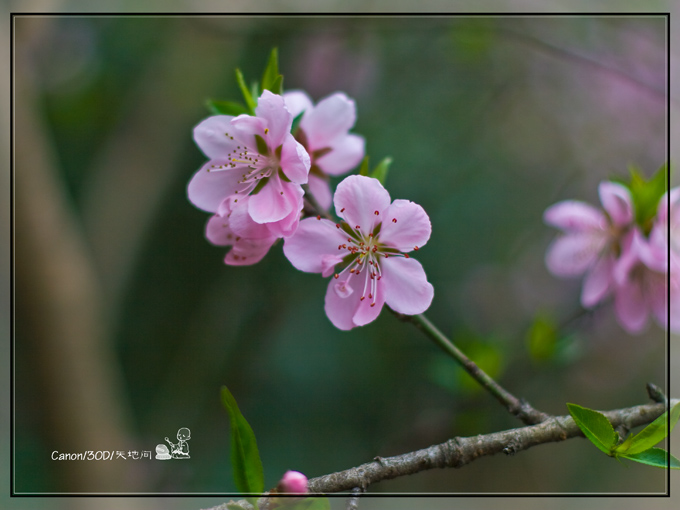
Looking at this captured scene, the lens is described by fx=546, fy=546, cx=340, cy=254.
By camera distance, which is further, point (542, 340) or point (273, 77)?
point (542, 340)

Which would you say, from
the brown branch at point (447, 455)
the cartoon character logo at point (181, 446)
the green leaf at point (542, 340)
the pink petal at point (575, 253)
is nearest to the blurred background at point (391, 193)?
the green leaf at point (542, 340)

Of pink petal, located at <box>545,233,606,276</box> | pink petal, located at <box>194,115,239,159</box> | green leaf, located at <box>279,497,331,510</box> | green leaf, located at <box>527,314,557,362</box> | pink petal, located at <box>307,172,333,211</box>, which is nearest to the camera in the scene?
green leaf, located at <box>279,497,331,510</box>

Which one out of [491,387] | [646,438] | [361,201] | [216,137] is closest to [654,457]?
[646,438]

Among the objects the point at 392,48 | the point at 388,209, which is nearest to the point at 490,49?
the point at 392,48

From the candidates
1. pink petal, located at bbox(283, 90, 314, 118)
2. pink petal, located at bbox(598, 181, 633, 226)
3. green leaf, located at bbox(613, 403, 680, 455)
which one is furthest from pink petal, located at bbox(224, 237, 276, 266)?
pink petal, located at bbox(598, 181, 633, 226)

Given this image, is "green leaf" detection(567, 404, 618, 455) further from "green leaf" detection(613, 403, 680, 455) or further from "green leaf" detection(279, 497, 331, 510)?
"green leaf" detection(279, 497, 331, 510)

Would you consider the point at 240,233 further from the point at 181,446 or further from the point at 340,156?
the point at 181,446

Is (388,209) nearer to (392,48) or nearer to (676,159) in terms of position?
(676,159)
